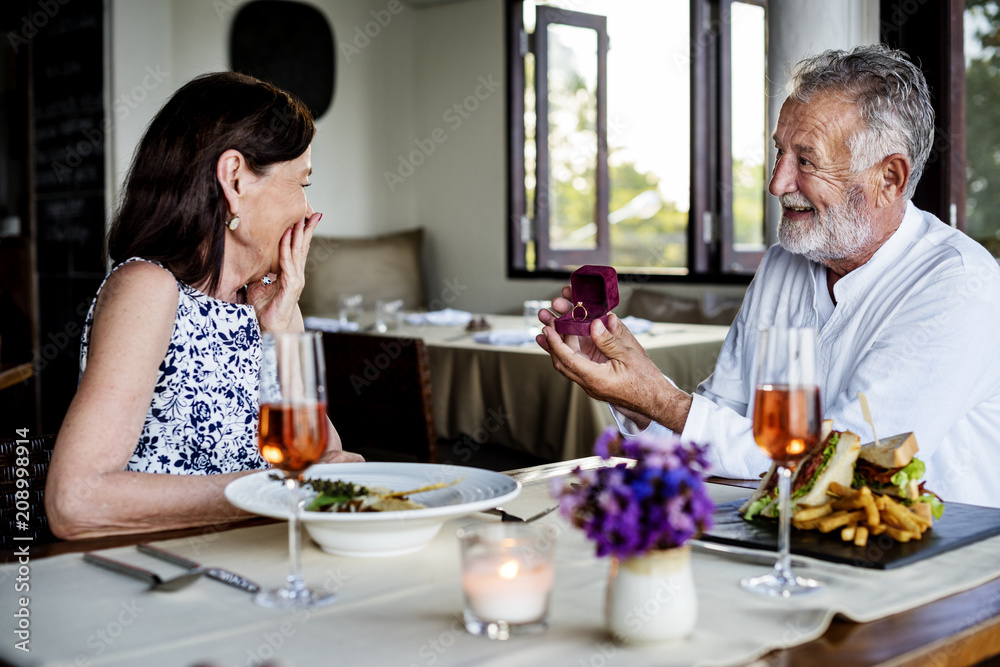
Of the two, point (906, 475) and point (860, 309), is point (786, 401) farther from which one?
point (860, 309)

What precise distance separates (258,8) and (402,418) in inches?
164

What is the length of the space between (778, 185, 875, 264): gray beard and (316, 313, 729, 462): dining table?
4.06 ft

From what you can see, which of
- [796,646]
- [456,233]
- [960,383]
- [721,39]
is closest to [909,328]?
[960,383]

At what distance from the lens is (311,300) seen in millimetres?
6098

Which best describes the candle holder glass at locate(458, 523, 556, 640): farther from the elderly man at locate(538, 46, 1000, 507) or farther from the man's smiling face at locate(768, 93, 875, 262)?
the man's smiling face at locate(768, 93, 875, 262)

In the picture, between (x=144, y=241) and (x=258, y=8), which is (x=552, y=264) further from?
(x=144, y=241)

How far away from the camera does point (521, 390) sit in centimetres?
Result: 324

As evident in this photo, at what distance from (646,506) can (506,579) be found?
126 mm

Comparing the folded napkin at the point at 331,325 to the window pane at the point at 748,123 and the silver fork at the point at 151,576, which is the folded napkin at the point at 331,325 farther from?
the silver fork at the point at 151,576

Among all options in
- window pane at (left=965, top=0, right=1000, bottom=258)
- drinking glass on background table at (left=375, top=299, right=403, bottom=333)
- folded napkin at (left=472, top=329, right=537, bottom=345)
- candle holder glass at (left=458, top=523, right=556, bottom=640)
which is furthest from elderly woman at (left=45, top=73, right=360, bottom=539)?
window pane at (left=965, top=0, right=1000, bottom=258)

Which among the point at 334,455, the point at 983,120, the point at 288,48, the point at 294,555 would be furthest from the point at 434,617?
the point at 288,48

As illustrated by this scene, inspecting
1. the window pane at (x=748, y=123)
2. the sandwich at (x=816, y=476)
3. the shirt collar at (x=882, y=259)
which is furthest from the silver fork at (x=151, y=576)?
the window pane at (x=748, y=123)

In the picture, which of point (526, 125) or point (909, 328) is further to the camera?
point (526, 125)

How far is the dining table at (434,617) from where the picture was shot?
30.2 inches
